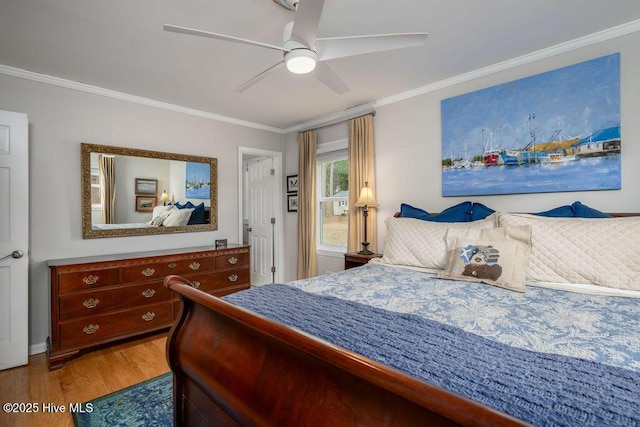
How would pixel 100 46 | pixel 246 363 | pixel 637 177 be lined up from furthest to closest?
pixel 100 46 < pixel 637 177 < pixel 246 363

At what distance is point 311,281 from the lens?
1977 millimetres

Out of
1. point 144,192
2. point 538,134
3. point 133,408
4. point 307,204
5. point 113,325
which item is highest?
point 538,134

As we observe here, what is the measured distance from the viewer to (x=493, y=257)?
1915 mm

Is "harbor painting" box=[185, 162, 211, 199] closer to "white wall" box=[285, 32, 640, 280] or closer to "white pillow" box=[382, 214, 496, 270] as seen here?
"white wall" box=[285, 32, 640, 280]

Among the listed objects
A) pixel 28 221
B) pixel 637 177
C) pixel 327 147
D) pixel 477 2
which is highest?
pixel 477 2

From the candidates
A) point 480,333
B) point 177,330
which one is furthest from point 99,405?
point 480,333

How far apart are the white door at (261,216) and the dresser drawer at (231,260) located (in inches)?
39.8

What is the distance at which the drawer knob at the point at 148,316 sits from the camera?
2.93 m

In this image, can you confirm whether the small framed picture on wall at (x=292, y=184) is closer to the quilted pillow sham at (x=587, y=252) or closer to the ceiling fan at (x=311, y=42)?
the ceiling fan at (x=311, y=42)

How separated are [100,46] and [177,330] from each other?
2.17m

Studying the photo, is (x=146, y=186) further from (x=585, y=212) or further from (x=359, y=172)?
(x=585, y=212)

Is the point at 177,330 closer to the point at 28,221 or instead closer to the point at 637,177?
the point at 28,221

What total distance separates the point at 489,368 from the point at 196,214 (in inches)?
141

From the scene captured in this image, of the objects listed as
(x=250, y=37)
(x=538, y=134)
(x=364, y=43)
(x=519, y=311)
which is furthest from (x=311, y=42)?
(x=538, y=134)
